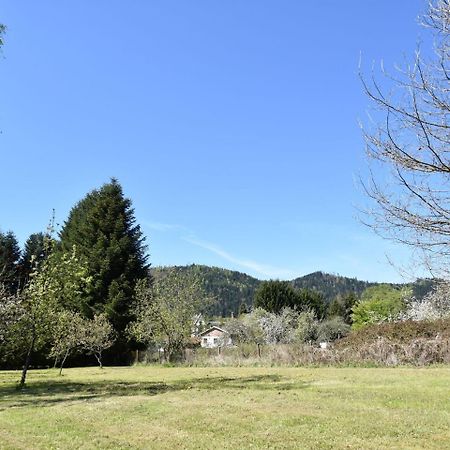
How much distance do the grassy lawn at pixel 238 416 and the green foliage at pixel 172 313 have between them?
594 inches

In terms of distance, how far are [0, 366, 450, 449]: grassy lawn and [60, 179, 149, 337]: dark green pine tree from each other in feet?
76.5

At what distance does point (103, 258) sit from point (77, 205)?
1080cm

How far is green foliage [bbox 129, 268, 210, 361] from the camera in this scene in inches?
1173

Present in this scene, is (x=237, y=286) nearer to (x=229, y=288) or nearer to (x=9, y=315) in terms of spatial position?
(x=229, y=288)

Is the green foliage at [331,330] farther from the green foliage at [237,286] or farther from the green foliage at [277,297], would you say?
the green foliage at [237,286]

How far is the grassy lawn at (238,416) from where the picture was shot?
23.6 feet

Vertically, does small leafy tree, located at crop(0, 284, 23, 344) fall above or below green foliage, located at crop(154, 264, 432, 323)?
below

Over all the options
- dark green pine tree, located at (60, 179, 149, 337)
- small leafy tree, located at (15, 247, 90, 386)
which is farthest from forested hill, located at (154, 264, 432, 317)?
small leafy tree, located at (15, 247, 90, 386)

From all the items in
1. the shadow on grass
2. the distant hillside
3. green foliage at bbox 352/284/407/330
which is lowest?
the shadow on grass

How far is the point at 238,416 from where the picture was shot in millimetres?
9125

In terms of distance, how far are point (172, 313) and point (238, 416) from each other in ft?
69.5

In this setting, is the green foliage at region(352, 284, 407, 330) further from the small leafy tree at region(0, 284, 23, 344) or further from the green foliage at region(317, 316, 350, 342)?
the small leafy tree at region(0, 284, 23, 344)

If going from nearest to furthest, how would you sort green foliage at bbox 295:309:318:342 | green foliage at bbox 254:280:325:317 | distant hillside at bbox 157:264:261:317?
1. green foliage at bbox 295:309:318:342
2. green foliage at bbox 254:280:325:317
3. distant hillside at bbox 157:264:261:317

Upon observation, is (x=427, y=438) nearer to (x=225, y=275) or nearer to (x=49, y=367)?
(x=49, y=367)
